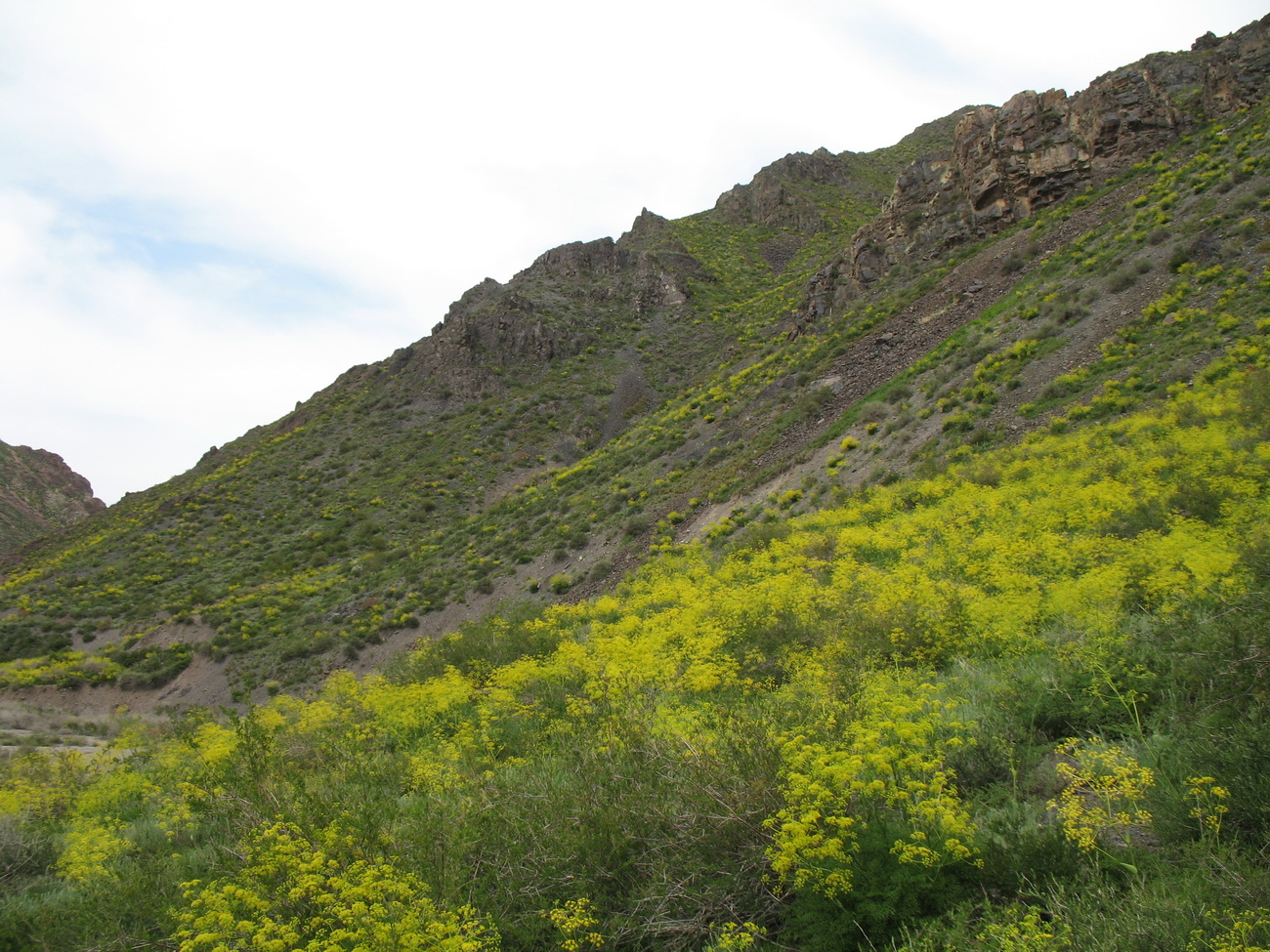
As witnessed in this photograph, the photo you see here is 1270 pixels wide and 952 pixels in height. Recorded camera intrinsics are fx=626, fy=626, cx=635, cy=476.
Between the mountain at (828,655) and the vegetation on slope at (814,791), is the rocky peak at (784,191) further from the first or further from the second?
the vegetation on slope at (814,791)

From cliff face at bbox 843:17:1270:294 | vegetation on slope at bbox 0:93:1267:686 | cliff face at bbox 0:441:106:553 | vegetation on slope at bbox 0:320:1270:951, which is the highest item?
cliff face at bbox 0:441:106:553

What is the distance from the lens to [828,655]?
729 cm

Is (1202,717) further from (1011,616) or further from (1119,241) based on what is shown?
(1119,241)

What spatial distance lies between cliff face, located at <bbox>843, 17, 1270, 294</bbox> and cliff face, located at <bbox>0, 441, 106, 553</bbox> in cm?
8555

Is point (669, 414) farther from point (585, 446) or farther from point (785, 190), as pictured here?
point (785, 190)

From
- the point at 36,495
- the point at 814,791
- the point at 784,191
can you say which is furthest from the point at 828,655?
the point at 36,495

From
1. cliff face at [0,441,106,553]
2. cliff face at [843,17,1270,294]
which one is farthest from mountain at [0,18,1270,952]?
cliff face at [0,441,106,553]

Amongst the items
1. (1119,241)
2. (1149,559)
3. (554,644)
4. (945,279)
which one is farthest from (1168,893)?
(945,279)

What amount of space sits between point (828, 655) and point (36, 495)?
10234 centimetres

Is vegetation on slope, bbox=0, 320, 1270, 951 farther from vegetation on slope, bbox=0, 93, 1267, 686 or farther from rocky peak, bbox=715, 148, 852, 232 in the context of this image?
rocky peak, bbox=715, 148, 852, 232

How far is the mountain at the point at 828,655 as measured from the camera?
3.69m

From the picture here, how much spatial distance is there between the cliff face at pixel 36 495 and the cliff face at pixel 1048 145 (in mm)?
85550

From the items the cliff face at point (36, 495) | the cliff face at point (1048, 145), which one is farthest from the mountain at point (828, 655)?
the cliff face at point (36, 495)

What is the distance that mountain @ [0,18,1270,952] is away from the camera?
3693 millimetres
